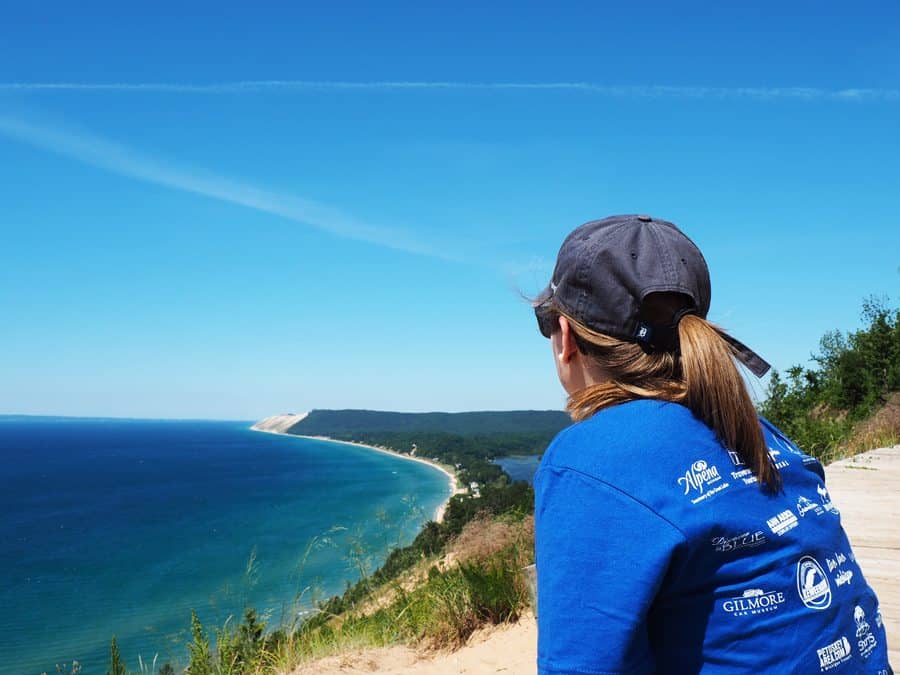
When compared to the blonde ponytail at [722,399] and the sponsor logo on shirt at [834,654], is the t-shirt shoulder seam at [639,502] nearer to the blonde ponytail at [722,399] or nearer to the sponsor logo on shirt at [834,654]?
the blonde ponytail at [722,399]

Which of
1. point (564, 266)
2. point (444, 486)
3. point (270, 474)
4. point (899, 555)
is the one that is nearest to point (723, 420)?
point (564, 266)

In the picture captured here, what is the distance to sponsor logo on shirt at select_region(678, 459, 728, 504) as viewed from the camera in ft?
3.34

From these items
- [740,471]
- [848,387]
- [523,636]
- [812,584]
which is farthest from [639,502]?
[848,387]

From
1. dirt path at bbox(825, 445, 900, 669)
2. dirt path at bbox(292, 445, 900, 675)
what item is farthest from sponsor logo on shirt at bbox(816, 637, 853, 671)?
dirt path at bbox(292, 445, 900, 675)

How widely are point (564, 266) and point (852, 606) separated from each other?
79cm

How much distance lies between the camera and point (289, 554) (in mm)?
40500

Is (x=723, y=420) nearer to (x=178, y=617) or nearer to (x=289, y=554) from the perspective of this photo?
(x=178, y=617)

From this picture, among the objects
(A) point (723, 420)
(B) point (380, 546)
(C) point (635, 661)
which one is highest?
(A) point (723, 420)

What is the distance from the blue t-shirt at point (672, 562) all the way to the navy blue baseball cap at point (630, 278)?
0.53ft

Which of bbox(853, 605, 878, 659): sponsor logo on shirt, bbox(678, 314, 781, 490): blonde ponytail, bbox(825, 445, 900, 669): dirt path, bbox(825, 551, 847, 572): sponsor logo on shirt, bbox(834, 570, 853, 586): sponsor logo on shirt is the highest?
bbox(678, 314, 781, 490): blonde ponytail

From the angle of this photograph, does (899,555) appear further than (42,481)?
No

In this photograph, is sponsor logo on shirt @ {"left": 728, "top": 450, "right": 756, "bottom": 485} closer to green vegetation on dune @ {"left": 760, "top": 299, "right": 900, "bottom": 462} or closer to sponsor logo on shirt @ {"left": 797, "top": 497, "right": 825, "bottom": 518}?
sponsor logo on shirt @ {"left": 797, "top": 497, "right": 825, "bottom": 518}

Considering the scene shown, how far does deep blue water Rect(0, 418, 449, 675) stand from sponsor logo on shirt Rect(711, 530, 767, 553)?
4128 millimetres

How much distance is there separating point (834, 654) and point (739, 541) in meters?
0.28
